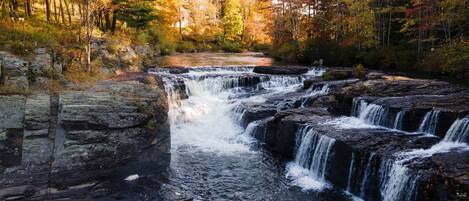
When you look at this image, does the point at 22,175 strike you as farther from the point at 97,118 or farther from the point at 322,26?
the point at 322,26

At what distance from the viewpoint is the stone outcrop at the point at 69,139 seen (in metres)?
10.1

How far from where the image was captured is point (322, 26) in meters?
35.8

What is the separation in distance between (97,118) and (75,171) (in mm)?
1758

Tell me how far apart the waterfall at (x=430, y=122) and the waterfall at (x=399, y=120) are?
21.9 inches

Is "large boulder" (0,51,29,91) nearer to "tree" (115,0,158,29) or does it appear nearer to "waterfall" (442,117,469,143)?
"waterfall" (442,117,469,143)

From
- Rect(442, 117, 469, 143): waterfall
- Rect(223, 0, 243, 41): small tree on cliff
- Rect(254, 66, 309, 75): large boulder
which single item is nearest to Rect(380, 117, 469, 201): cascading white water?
Rect(442, 117, 469, 143): waterfall

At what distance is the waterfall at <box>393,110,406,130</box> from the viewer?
11.8 m

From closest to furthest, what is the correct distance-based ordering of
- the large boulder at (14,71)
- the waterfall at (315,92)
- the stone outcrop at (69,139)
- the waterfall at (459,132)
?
1. the waterfall at (459,132)
2. the stone outcrop at (69,139)
3. the large boulder at (14,71)
4. the waterfall at (315,92)

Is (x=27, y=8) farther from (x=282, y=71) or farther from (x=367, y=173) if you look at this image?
(x=367, y=173)

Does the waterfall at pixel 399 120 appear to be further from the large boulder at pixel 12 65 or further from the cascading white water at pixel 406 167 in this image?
the large boulder at pixel 12 65

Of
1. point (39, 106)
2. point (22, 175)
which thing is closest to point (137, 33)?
point (39, 106)

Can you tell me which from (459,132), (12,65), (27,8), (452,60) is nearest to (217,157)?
(459,132)

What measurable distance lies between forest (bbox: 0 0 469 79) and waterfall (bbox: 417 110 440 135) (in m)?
9.12

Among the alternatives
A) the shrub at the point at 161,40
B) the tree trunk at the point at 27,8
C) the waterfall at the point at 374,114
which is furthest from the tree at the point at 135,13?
the waterfall at the point at 374,114
